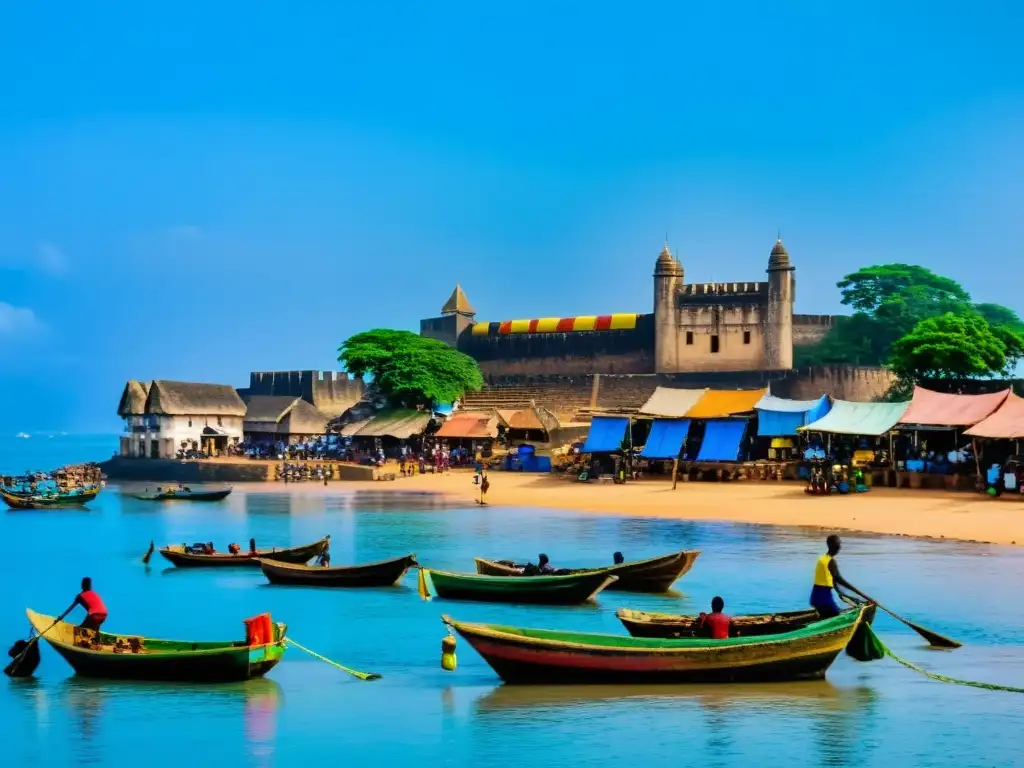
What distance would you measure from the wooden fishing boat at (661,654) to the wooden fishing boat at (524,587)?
4.18 meters

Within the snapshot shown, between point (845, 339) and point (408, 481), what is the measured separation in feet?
64.8

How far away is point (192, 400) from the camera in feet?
170

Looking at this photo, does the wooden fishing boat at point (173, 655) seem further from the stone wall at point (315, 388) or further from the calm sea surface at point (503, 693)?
the stone wall at point (315, 388)

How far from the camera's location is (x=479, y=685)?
13719 mm

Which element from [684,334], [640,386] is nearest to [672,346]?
[684,334]

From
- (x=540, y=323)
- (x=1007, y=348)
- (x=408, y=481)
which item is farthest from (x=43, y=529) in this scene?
(x=1007, y=348)

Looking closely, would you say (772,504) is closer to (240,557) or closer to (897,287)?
(240,557)

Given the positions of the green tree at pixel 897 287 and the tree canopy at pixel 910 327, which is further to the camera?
the green tree at pixel 897 287

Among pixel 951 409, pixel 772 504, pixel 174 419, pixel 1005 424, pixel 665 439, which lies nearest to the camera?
pixel 1005 424

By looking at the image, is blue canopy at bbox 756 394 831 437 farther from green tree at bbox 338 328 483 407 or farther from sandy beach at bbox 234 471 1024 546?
green tree at bbox 338 328 483 407

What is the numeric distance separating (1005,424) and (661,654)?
18.7m

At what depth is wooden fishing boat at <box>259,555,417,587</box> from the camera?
20000 millimetres

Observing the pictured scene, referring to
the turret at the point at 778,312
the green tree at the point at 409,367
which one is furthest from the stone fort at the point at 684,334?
the green tree at the point at 409,367

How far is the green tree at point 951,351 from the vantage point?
125ft
